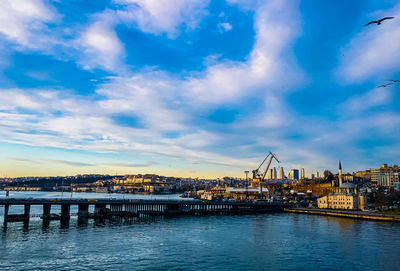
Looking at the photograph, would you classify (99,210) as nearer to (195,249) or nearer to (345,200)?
(195,249)

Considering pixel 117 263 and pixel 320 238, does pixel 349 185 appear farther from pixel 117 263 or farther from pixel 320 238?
pixel 117 263

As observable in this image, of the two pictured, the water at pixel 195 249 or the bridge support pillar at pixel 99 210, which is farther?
the bridge support pillar at pixel 99 210

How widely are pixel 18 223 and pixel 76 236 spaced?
30.3 m

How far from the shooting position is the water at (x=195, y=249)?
40.8m

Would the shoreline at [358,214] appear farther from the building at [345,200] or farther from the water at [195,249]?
the water at [195,249]

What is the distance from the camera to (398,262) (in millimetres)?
42688

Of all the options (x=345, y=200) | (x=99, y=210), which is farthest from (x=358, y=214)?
(x=99, y=210)

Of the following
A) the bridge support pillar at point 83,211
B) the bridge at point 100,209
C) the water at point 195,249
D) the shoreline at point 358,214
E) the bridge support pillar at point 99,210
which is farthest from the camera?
the bridge support pillar at point 99,210

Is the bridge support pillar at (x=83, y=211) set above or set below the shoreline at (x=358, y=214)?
above

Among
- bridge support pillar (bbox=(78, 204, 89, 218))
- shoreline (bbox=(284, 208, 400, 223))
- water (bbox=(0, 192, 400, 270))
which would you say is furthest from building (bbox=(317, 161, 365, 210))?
bridge support pillar (bbox=(78, 204, 89, 218))

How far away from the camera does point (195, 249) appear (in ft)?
164

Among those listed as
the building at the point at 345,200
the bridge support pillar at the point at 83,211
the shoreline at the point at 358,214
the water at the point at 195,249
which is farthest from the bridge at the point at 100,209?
the building at the point at 345,200

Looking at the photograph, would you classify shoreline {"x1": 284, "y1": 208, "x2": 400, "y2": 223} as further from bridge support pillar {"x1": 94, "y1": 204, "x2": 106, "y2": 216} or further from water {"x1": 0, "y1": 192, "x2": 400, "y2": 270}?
bridge support pillar {"x1": 94, "y1": 204, "x2": 106, "y2": 216}

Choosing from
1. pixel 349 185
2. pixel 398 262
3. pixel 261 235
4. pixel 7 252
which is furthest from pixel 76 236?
pixel 349 185
